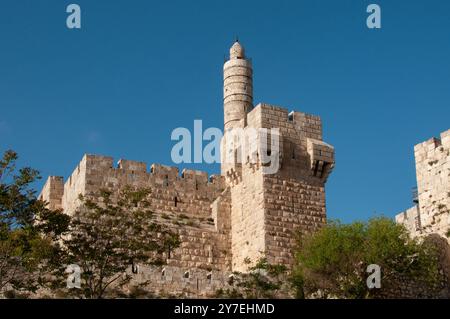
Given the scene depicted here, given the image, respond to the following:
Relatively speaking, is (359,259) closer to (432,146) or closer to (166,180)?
(432,146)

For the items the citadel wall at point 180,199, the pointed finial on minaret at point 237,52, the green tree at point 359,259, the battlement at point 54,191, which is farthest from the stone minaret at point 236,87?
the green tree at point 359,259

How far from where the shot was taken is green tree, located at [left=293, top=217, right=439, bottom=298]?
28094 mm

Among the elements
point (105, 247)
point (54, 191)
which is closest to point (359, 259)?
point (105, 247)

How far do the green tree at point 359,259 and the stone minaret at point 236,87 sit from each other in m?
8.97

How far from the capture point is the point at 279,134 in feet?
107

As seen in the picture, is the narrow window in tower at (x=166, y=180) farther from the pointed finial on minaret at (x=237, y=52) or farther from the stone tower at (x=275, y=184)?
the pointed finial on minaret at (x=237, y=52)

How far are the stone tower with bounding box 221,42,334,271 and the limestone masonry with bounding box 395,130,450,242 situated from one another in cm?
337

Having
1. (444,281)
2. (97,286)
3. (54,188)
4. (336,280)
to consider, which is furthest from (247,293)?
(54,188)

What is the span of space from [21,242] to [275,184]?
9785mm

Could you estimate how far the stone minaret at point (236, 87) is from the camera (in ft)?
122

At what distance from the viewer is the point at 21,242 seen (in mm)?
25062

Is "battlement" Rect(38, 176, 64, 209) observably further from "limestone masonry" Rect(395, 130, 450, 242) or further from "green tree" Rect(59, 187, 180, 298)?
"limestone masonry" Rect(395, 130, 450, 242)
